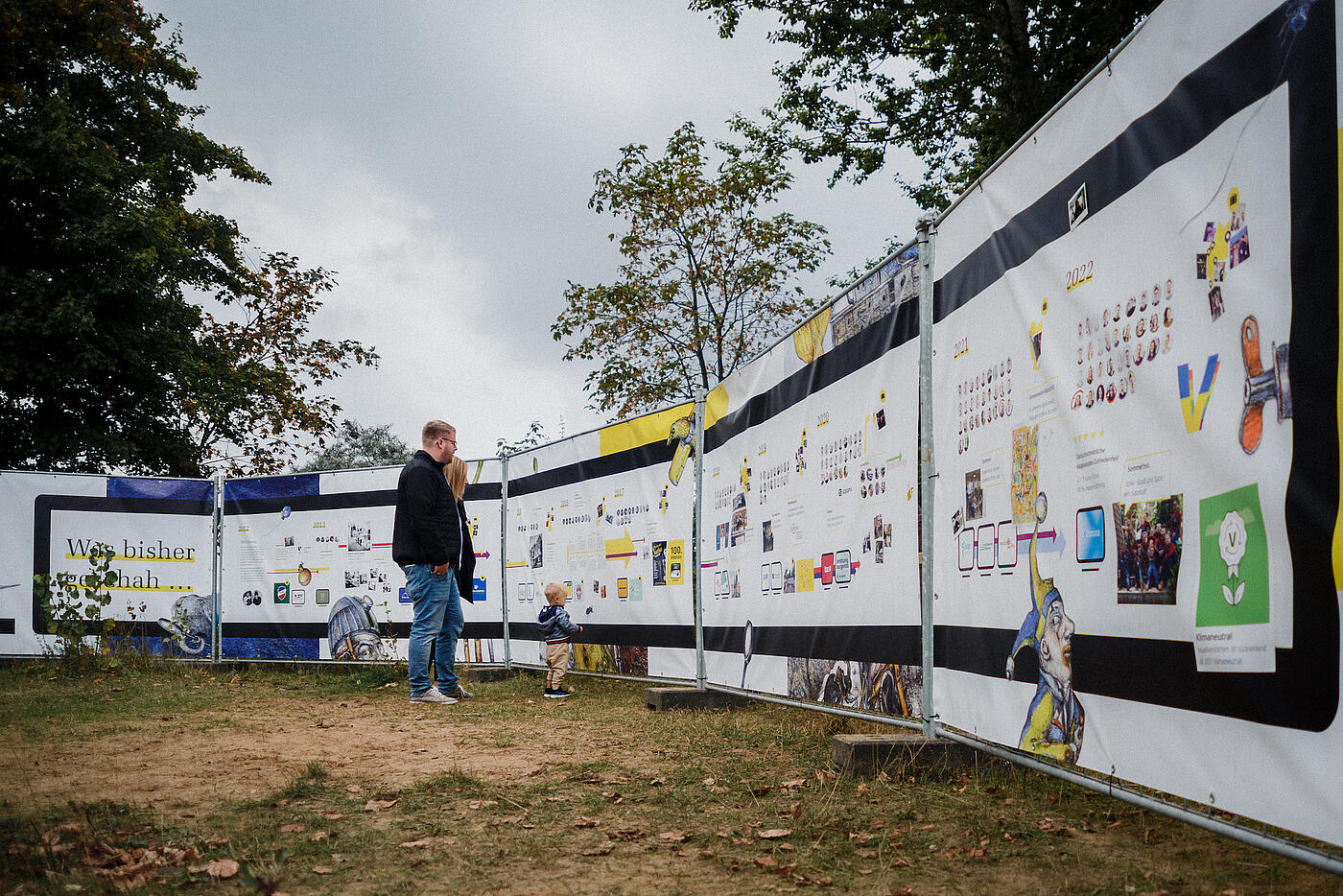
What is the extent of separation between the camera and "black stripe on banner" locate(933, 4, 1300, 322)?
2652 mm

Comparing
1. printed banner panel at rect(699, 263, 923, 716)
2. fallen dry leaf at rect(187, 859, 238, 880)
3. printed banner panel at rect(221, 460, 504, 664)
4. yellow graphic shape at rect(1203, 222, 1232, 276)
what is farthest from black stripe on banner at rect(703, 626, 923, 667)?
printed banner panel at rect(221, 460, 504, 664)

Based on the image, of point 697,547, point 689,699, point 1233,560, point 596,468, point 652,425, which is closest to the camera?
point 1233,560

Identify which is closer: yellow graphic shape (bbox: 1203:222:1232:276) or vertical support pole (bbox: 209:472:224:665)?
yellow graphic shape (bbox: 1203:222:1232:276)

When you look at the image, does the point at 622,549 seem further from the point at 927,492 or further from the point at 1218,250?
the point at 1218,250

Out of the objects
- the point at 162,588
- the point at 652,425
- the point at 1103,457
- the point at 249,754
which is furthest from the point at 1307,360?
the point at 162,588

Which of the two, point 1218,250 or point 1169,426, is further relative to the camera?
point 1169,426

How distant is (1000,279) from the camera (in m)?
4.23

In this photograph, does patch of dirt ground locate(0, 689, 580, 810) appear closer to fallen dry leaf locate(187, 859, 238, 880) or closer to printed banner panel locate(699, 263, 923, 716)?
fallen dry leaf locate(187, 859, 238, 880)

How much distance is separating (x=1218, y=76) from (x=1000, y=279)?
142 centimetres

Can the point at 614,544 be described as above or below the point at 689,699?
above

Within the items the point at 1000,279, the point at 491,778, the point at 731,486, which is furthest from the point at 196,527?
the point at 1000,279

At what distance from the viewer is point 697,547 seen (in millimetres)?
8086

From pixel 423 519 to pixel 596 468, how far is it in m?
1.73

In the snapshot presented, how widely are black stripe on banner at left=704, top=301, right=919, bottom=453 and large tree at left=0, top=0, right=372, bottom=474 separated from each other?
63.9ft
